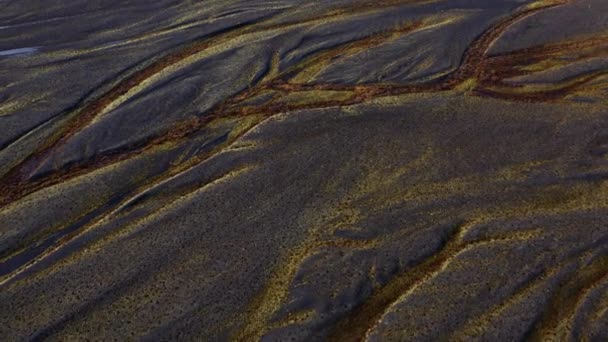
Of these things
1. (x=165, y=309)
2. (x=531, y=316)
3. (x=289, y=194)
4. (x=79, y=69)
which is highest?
(x=79, y=69)

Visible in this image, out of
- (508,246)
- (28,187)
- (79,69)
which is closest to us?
(508,246)

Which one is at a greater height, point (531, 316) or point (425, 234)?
point (425, 234)

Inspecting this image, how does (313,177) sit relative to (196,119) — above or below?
below

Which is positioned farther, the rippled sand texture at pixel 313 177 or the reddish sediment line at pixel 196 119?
the reddish sediment line at pixel 196 119

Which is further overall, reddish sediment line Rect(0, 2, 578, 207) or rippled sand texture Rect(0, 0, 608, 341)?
reddish sediment line Rect(0, 2, 578, 207)

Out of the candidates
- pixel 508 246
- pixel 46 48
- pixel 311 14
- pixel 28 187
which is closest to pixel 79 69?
pixel 46 48

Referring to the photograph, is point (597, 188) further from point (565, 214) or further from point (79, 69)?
point (79, 69)

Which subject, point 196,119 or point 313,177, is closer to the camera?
point 313,177

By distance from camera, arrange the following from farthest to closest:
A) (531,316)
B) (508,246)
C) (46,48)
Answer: (46,48), (508,246), (531,316)
